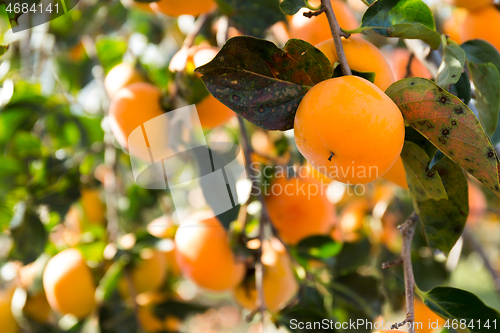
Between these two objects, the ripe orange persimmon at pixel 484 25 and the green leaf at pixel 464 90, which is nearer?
the green leaf at pixel 464 90

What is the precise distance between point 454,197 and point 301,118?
25cm

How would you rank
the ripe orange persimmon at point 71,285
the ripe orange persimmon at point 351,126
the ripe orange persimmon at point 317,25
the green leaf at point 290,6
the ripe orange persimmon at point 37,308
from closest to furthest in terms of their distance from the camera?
the ripe orange persimmon at point 351,126 < the green leaf at point 290,6 < the ripe orange persimmon at point 317,25 < the ripe orange persimmon at point 71,285 < the ripe orange persimmon at point 37,308

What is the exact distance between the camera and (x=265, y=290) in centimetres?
92

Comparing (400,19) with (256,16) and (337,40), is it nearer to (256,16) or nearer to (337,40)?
(337,40)

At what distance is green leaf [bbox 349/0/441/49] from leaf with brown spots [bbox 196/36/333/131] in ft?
0.28

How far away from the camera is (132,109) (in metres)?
0.80

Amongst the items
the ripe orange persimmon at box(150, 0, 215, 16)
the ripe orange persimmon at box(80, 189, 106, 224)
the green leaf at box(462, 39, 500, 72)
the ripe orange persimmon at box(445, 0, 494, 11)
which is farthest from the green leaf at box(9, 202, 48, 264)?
the ripe orange persimmon at box(445, 0, 494, 11)

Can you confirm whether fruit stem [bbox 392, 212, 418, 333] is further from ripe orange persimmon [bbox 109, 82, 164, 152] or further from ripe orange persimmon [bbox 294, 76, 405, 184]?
ripe orange persimmon [bbox 109, 82, 164, 152]

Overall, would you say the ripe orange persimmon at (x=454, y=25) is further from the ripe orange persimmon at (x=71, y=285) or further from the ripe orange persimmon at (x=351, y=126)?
the ripe orange persimmon at (x=71, y=285)

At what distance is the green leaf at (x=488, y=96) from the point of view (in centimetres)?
51

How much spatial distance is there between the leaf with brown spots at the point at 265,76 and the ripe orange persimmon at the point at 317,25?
315 mm

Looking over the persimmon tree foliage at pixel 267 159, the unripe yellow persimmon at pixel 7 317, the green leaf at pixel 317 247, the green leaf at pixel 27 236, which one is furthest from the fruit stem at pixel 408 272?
the unripe yellow persimmon at pixel 7 317

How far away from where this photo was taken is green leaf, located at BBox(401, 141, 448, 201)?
0.44 meters

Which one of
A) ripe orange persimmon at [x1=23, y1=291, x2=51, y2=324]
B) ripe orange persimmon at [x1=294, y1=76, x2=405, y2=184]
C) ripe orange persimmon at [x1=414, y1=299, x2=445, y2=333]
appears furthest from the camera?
ripe orange persimmon at [x1=23, y1=291, x2=51, y2=324]
